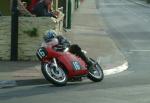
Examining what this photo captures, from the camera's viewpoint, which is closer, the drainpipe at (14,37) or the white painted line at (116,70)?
the white painted line at (116,70)

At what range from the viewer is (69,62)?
1316cm

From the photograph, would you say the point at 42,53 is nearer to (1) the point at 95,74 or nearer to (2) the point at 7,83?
(2) the point at 7,83

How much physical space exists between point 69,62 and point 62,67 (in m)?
0.18

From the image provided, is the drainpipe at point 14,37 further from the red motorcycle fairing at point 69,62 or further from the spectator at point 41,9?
the red motorcycle fairing at point 69,62

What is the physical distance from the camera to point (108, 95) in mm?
11484

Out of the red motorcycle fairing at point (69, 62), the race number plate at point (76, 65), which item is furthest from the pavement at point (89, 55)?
the race number plate at point (76, 65)

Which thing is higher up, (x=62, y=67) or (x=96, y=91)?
(x=62, y=67)

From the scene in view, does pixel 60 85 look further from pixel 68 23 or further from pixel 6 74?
pixel 68 23

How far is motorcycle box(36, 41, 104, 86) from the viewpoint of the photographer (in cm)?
1289

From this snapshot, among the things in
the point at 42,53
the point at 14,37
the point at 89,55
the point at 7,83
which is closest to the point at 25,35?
the point at 14,37

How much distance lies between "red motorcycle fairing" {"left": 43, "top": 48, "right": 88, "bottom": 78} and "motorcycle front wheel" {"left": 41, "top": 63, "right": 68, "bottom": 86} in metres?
0.14

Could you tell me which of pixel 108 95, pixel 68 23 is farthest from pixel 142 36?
pixel 108 95

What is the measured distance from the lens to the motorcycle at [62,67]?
42.3 ft

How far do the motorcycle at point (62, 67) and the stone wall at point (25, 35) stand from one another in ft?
10.2
